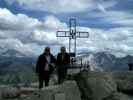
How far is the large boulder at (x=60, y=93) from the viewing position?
21.3 m

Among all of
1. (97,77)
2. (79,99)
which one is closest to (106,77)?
(97,77)

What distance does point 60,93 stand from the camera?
2167 centimetres

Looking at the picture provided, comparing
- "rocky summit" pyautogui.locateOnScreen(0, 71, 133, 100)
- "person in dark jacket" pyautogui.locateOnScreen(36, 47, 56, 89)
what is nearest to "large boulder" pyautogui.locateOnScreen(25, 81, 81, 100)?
"rocky summit" pyautogui.locateOnScreen(0, 71, 133, 100)

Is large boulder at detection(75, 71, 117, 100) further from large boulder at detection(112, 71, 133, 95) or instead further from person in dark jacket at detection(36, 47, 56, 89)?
person in dark jacket at detection(36, 47, 56, 89)

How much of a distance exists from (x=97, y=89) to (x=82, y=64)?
20.8 ft

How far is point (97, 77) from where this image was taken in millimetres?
23469

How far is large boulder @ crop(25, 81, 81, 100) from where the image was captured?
2131 centimetres

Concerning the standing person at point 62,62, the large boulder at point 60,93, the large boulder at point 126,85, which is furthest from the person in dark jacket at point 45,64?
the large boulder at point 126,85

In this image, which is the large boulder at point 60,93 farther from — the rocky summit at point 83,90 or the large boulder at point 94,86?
the large boulder at point 94,86

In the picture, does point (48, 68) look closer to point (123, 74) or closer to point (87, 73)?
point (87, 73)

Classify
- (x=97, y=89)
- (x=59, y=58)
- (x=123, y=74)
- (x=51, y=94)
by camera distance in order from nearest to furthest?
(x=51, y=94)
(x=97, y=89)
(x=59, y=58)
(x=123, y=74)

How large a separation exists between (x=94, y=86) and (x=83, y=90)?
0.60 metres

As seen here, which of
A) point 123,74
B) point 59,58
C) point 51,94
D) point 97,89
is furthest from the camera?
point 123,74

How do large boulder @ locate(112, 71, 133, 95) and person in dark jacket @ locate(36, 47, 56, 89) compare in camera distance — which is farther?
large boulder @ locate(112, 71, 133, 95)
